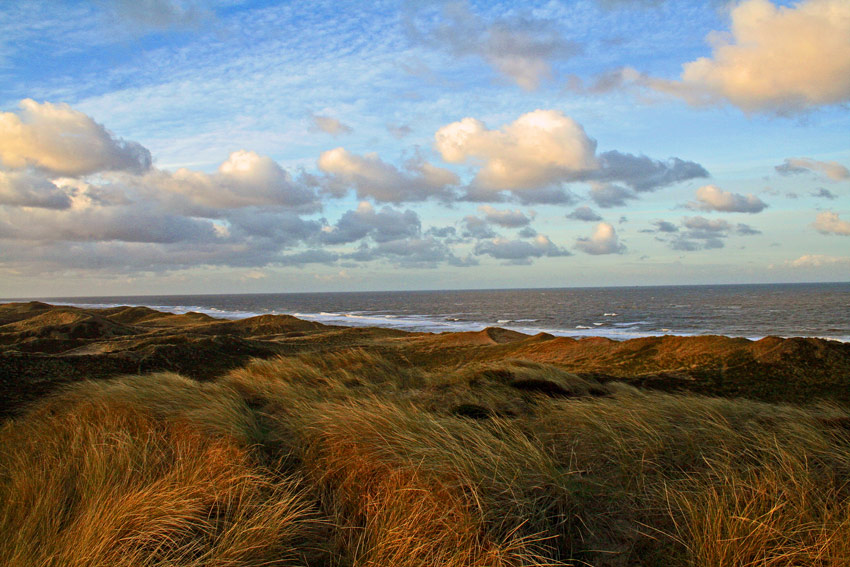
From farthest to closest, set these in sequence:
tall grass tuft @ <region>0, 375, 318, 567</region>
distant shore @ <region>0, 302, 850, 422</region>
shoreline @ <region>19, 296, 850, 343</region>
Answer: shoreline @ <region>19, 296, 850, 343</region> → distant shore @ <region>0, 302, 850, 422</region> → tall grass tuft @ <region>0, 375, 318, 567</region>

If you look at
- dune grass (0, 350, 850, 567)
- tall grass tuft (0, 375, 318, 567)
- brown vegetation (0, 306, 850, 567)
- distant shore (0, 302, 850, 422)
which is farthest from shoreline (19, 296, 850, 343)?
tall grass tuft (0, 375, 318, 567)

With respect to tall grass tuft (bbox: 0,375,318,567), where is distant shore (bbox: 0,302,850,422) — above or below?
below

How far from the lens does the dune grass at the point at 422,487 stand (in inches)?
133

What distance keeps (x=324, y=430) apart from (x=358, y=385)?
4.12 metres

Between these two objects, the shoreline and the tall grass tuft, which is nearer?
the tall grass tuft

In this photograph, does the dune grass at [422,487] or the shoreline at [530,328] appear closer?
the dune grass at [422,487]

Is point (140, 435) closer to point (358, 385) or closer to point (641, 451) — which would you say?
point (358, 385)

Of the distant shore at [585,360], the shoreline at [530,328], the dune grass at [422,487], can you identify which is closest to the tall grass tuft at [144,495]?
the dune grass at [422,487]

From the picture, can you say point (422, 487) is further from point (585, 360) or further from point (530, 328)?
point (530, 328)

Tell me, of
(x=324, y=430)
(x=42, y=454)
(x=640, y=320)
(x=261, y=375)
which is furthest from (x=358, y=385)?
(x=640, y=320)

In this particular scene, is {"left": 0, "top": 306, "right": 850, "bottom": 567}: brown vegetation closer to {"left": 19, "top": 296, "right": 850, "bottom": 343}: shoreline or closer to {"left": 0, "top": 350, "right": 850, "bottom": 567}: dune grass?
{"left": 0, "top": 350, "right": 850, "bottom": 567}: dune grass

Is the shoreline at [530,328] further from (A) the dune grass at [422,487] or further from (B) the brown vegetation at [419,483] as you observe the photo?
(A) the dune grass at [422,487]

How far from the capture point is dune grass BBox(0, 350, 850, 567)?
337 centimetres

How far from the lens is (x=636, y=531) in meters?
3.58
